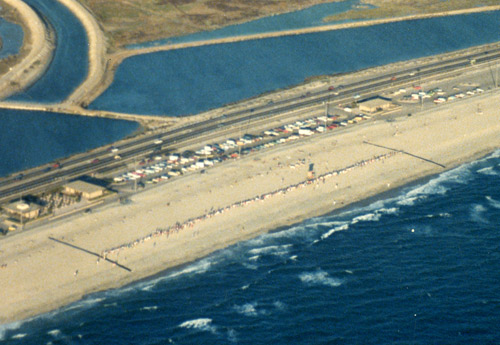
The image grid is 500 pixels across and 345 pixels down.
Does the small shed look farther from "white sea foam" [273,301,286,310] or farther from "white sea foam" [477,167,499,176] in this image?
"white sea foam" [477,167,499,176]

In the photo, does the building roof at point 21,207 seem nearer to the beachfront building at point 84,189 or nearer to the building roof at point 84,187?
the beachfront building at point 84,189

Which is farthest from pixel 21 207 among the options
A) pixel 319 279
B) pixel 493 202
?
pixel 493 202

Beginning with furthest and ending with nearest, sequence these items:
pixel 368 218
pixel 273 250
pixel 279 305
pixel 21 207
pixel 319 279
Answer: pixel 368 218
pixel 21 207
pixel 273 250
pixel 319 279
pixel 279 305

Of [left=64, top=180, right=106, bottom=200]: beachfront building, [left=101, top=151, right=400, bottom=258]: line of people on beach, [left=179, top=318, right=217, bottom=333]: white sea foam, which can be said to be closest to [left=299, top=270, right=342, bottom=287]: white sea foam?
[left=179, top=318, right=217, bottom=333]: white sea foam

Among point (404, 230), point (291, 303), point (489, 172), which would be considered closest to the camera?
point (291, 303)

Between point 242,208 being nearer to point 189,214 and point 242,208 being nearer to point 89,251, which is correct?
point 189,214

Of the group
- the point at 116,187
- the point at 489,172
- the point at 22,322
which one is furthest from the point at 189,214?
the point at 489,172

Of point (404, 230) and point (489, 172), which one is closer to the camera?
point (404, 230)

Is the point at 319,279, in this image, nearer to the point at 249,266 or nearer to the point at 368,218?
the point at 249,266
